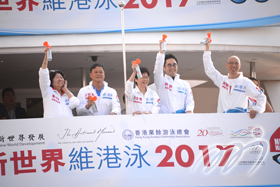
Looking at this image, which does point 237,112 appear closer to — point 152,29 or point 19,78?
point 152,29

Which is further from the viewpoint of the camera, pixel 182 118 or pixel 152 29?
pixel 152 29

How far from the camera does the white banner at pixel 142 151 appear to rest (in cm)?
465

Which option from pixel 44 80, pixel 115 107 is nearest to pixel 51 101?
pixel 44 80

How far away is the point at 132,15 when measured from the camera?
7.87m

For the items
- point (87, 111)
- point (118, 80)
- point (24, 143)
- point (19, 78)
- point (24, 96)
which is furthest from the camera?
point (24, 96)

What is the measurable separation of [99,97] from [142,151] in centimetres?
113

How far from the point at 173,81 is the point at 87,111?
4.49ft

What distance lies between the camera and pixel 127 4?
310 inches

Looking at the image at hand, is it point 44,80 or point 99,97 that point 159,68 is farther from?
point 44,80

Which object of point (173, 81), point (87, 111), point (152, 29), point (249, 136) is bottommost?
point (249, 136)

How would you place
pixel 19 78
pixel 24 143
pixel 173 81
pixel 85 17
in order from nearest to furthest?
pixel 24 143
pixel 173 81
pixel 85 17
pixel 19 78

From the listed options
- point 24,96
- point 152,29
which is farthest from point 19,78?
point 152,29

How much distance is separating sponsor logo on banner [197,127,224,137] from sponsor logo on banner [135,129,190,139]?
171 mm

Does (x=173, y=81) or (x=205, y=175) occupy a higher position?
(x=173, y=81)
